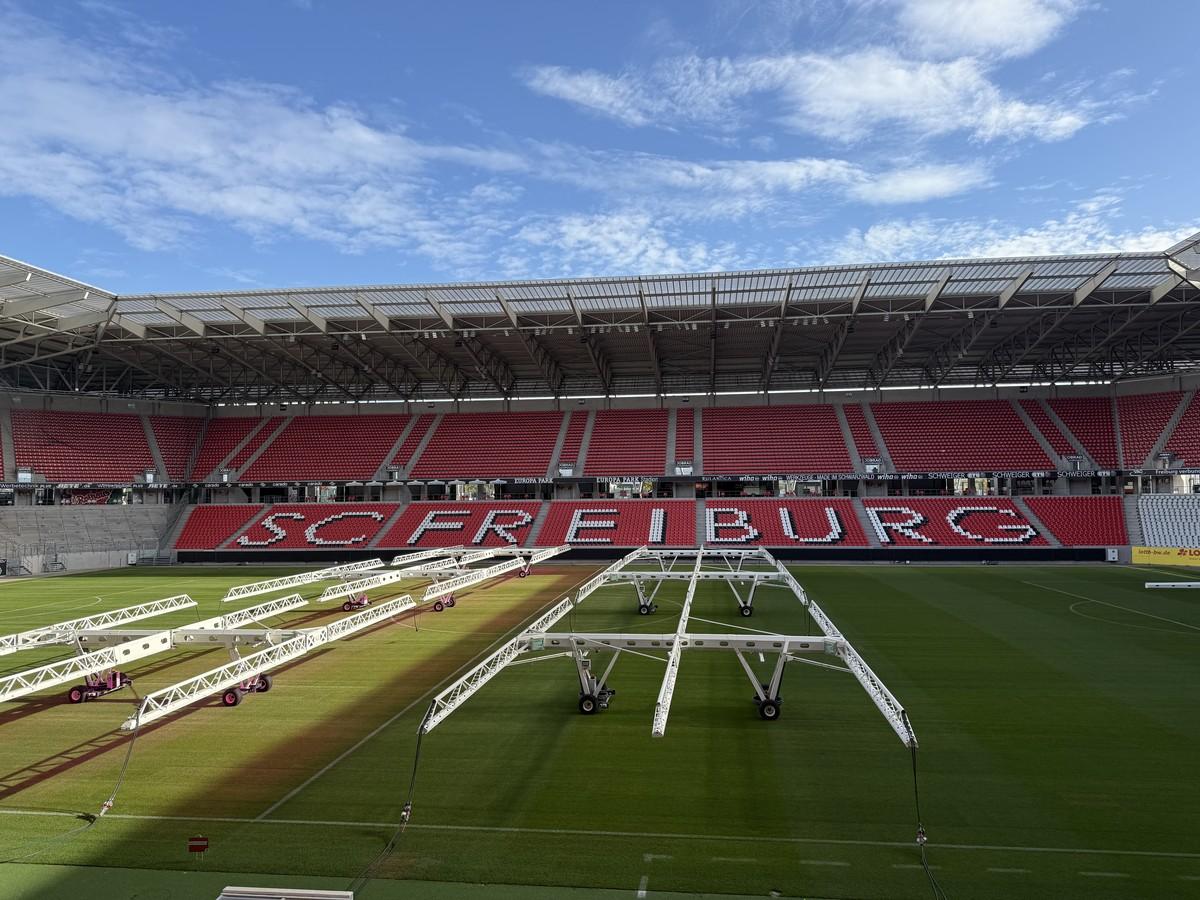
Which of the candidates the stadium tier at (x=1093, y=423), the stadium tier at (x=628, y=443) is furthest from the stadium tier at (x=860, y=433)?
the stadium tier at (x=628, y=443)

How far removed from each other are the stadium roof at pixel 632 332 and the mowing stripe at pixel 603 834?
93.4 feet

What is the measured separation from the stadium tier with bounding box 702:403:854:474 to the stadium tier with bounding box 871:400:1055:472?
387cm

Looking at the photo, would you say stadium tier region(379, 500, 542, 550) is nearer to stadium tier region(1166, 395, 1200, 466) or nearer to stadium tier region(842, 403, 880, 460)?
stadium tier region(842, 403, 880, 460)

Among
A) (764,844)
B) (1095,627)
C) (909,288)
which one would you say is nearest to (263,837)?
(764,844)

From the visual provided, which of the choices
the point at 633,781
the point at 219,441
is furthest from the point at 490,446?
the point at 633,781

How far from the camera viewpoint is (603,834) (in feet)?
29.4

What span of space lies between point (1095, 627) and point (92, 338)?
2070 inches

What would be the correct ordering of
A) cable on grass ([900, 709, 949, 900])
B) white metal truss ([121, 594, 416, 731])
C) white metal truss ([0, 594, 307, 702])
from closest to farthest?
cable on grass ([900, 709, 949, 900]), white metal truss ([121, 594, 416, 731]), white metal truss ([0, 594, 307, 702])

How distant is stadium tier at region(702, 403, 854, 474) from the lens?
163ft

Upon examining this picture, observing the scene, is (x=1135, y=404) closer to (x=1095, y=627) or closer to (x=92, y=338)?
(x=1095, y=627)

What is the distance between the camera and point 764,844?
8.69 meters

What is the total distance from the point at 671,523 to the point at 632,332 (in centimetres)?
1302

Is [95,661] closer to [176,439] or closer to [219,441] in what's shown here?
[219,441]

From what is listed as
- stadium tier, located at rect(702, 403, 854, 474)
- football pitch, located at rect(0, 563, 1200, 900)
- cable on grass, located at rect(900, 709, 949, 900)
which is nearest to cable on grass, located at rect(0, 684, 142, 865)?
football pitch, located at rect(0, 563, 1200, 900)
